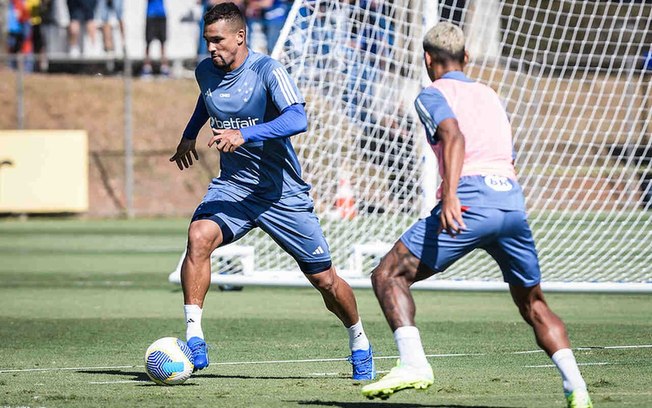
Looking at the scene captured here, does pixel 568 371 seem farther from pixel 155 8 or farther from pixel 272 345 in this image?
pixel 155 8

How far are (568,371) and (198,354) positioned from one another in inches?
97.4

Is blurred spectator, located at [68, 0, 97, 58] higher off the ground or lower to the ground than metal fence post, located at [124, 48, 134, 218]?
higher

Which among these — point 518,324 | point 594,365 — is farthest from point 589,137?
point 594,365

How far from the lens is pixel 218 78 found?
27.2 ft

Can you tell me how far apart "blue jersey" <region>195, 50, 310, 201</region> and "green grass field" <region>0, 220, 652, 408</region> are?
48.5 inches

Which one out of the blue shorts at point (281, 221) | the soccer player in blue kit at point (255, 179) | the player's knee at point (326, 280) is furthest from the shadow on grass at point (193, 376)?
the blue shorts at point (281, 221)

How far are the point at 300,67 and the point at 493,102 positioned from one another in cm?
683

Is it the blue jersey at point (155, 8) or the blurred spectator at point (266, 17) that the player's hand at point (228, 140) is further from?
the blue jersey at point (155, 8)

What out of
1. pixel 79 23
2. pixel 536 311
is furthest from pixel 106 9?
pixel 536 311

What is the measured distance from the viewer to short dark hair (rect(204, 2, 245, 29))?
8148mm

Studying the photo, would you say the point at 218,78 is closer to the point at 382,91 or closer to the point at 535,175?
the point at 382,91

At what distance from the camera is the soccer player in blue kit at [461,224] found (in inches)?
243

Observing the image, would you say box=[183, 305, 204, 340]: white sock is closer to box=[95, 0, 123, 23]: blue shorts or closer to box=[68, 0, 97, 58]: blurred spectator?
box=[95, 0, 123, 23]: blue shorts

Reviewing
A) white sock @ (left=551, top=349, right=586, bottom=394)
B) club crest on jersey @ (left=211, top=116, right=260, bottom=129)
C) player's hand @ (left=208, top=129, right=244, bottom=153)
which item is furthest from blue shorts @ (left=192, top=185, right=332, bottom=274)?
white sock @ (left=551, top=349, right=586, bottom=394)
